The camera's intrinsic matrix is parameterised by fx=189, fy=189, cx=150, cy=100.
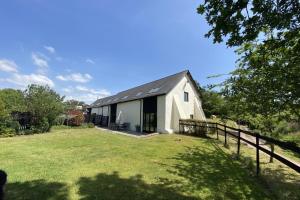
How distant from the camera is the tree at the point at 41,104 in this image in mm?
18656

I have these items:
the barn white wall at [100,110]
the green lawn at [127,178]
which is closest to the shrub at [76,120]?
the barn white wall at [100,110]

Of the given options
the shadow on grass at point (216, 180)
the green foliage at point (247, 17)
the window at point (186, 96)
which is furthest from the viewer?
the window at point (186, 96)

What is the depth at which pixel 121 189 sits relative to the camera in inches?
194

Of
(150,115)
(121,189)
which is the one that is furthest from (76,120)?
(121,189)

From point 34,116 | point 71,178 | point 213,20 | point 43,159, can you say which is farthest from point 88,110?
point 213,20

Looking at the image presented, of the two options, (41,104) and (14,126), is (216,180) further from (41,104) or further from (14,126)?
(41,104)

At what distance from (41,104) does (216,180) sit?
18.3 metres

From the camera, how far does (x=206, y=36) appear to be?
170 inches

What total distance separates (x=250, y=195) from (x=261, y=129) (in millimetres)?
6020

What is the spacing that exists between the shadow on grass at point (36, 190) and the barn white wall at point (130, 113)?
659 inches

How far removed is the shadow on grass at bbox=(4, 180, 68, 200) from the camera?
4387mm

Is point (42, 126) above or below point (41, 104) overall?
below

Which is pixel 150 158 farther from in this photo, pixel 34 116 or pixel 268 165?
pixel 34 116

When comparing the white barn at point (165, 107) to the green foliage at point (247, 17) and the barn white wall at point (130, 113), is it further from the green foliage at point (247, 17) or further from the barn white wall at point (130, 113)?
the green foliage at point (247, 17)
